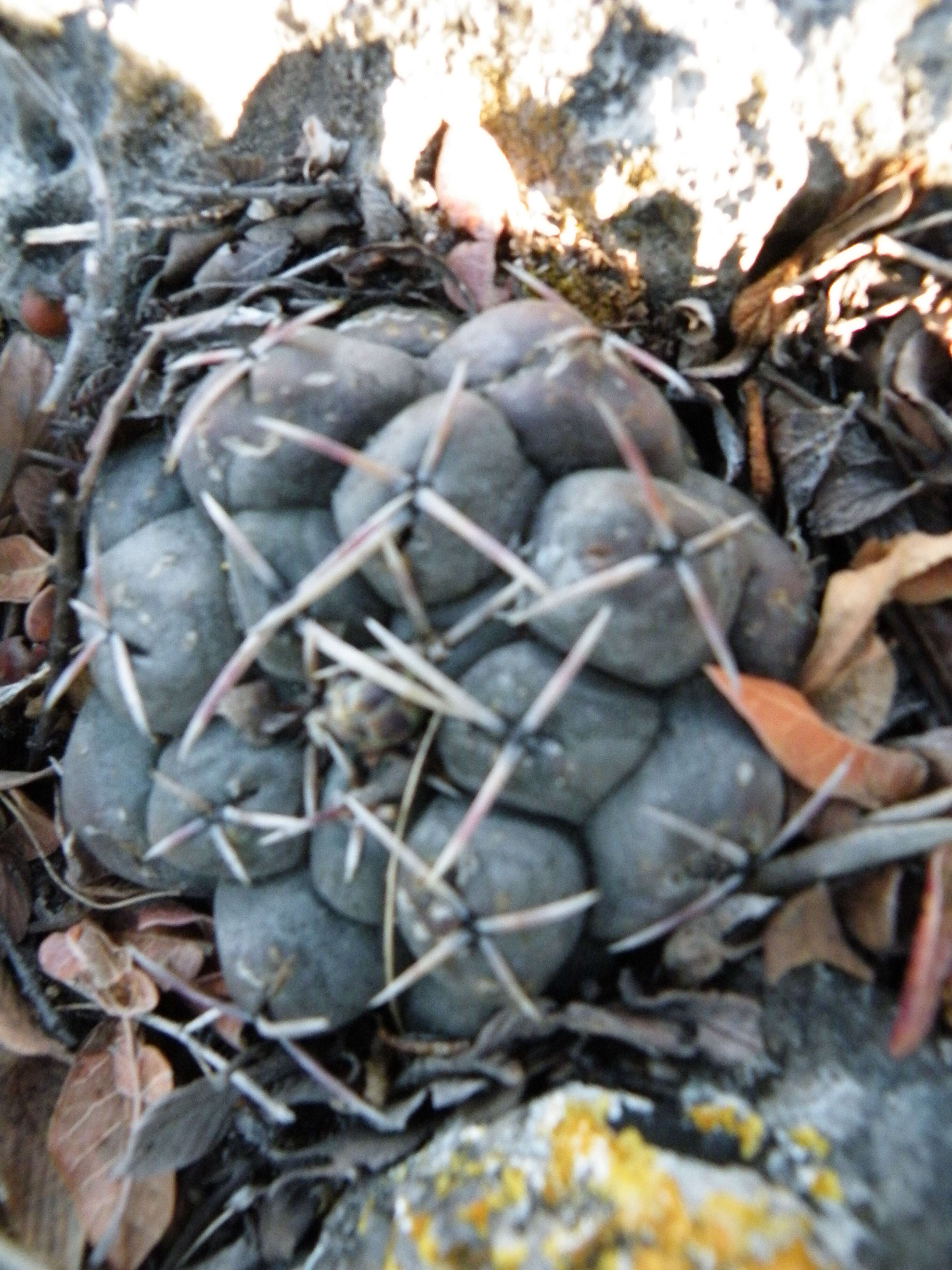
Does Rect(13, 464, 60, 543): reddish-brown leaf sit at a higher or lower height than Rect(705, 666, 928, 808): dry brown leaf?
higher

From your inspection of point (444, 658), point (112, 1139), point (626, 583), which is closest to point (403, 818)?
point (444, 658)

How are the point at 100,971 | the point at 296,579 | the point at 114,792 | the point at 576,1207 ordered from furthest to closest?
the point at 100,971
the point at 114,792
the point at 296,579
the point at 576,1207

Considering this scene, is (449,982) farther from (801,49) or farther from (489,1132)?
(801,49)

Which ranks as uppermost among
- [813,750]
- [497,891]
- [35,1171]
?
[813,750]

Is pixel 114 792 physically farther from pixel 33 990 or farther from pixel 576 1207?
pixel 576 1207

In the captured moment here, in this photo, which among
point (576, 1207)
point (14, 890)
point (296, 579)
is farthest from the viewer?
point (14, 890)

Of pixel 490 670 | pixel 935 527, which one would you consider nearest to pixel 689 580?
pixel 490 670

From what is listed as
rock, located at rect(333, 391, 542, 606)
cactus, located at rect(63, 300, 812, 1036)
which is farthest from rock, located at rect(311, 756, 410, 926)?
rock, located at rect(333, 391, 542, 606)

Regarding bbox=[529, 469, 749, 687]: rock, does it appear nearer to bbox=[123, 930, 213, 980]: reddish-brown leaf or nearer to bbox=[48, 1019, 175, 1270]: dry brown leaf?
bbox=[123, 930, 213, 980]: reddish-brown leaf
